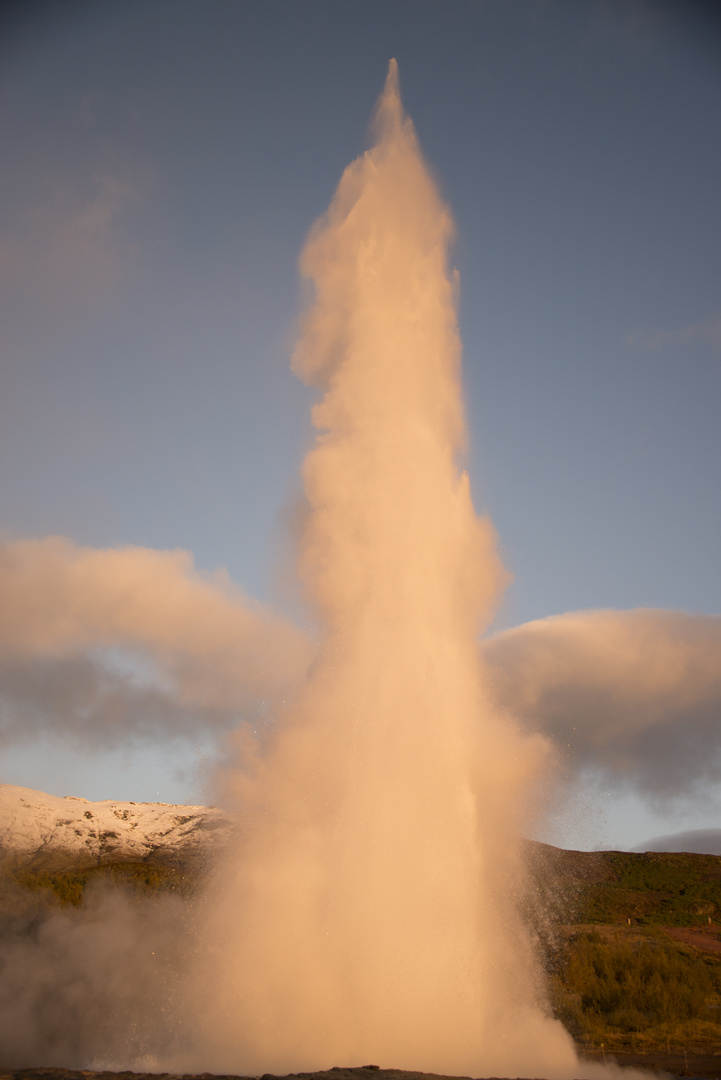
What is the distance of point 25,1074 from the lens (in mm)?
13266

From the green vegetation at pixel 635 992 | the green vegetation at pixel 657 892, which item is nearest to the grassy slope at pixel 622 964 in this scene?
the green vegetation at pixel 635 992

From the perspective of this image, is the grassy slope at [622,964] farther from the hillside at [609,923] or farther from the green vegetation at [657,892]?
the green vegetation at [657,892]

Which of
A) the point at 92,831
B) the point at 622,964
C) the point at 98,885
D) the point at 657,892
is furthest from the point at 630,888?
the point at 92,831

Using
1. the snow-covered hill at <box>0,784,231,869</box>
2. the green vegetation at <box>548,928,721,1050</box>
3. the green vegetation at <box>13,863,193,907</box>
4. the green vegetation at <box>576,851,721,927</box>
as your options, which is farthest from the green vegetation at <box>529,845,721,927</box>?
the snow-covered hill at <box>0,784,231,869</box>

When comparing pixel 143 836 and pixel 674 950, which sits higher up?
pixel 143 836

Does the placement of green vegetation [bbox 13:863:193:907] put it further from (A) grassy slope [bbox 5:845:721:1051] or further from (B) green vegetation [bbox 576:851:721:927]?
(B) green vegetation [bbox 576:851:721:927]

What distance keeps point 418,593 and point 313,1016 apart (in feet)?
39.5

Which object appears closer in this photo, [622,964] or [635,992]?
[635,992]

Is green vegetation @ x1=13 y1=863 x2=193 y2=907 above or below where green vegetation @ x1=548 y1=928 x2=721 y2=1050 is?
above

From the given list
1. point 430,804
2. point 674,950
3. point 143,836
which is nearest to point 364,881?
point 430,804

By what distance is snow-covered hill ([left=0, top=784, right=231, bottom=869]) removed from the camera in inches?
4296

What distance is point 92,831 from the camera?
453 feet

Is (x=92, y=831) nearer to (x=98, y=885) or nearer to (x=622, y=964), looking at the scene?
(x=98, y=885)

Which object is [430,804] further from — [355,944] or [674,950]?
[674,950]
